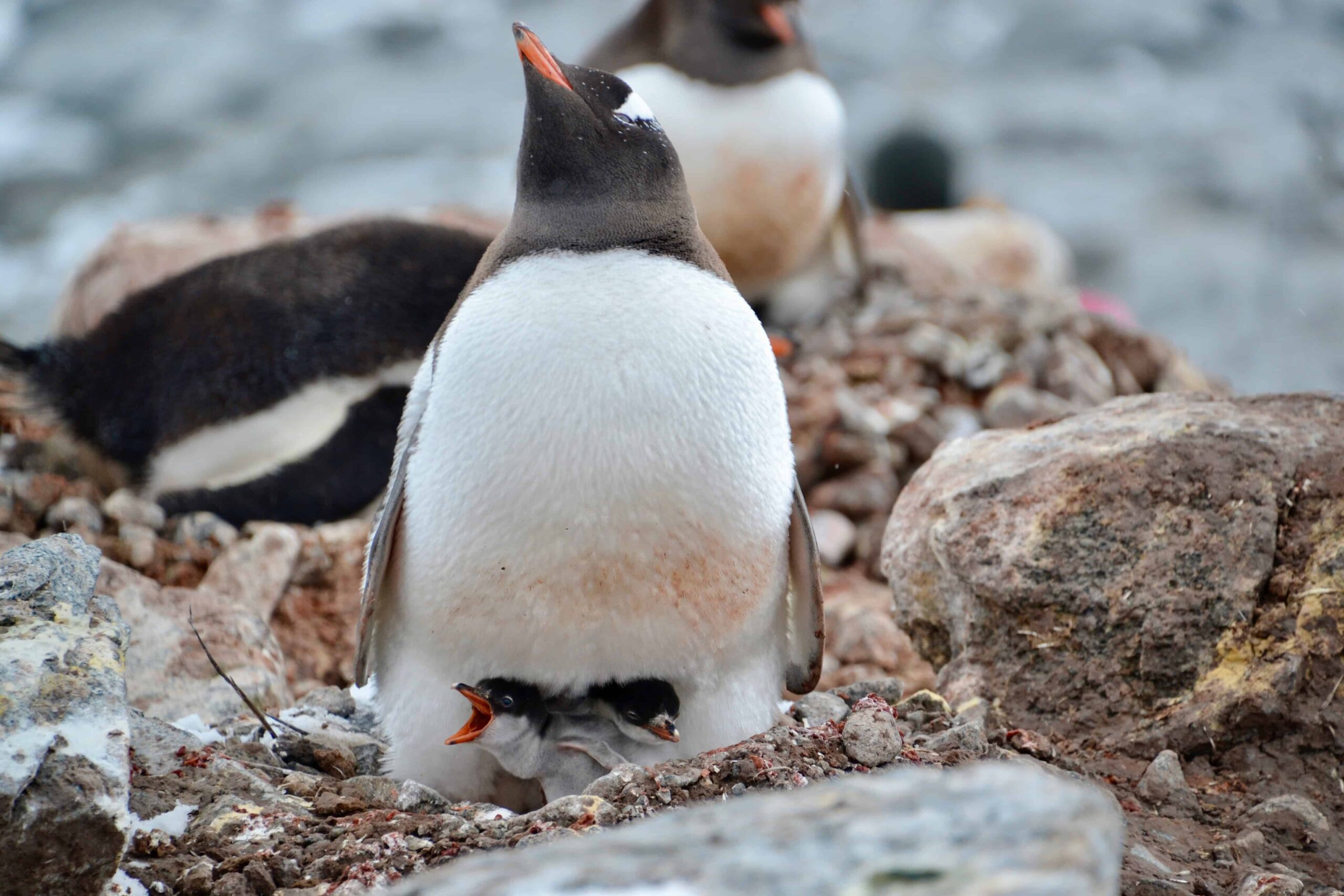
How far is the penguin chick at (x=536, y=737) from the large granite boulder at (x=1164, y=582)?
Result: 72cm

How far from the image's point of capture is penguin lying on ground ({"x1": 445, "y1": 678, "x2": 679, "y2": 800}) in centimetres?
229

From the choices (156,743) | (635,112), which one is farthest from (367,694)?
(635,112)

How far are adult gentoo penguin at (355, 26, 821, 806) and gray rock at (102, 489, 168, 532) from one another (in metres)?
1.82

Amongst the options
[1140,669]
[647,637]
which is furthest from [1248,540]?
[647,637]

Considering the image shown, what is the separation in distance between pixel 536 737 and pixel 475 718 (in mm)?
114

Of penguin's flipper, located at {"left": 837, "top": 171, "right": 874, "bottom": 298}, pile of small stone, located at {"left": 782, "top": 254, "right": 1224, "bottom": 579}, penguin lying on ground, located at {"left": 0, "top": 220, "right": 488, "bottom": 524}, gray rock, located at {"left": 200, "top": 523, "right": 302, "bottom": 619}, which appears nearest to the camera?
gray rock, located at {"left": 200, "top": 523, "right": 302, "bottom": 619}

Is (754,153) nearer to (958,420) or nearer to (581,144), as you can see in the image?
(958,420)

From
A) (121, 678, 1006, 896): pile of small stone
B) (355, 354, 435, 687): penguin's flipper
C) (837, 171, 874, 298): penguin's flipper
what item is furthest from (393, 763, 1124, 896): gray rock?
(837, 171, 874, 298): penguin's flipper

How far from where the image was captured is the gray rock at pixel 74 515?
12.8 feet

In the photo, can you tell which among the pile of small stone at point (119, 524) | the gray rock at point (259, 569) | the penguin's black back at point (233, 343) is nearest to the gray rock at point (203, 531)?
the pile of small stone at point (119, 524)

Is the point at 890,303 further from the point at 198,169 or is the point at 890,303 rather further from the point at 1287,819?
the point at 198,169

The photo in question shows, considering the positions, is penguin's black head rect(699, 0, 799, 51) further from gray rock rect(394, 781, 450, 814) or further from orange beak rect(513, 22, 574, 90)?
gray rock rect(394, 781, 450, 814)

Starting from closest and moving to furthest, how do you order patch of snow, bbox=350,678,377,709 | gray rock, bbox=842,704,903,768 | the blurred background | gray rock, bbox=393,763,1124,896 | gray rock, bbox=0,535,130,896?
gray rock, bbox=393,763,1124,896 → gray rock, bbox=0,535,130,896 → gray rock, bbox=842,704,903,768 → patch of snow, bbox=350,678,377,709 → the blurred background

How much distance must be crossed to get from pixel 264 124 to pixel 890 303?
6448 millimetres
